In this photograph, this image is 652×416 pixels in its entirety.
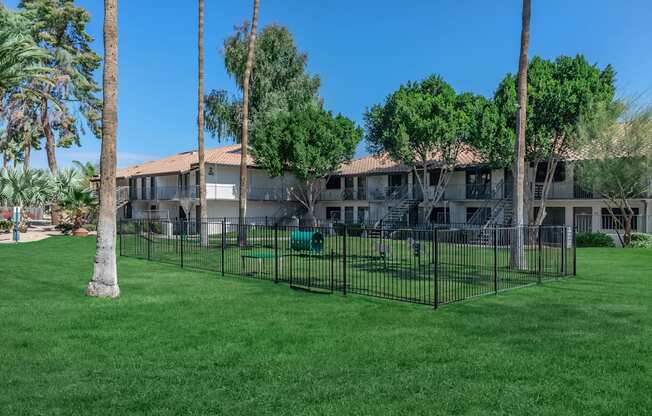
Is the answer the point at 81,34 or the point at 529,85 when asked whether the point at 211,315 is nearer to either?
the point at 529,85

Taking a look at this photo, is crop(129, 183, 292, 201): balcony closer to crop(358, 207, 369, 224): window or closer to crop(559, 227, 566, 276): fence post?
crop(358, 207, 369, 224): window

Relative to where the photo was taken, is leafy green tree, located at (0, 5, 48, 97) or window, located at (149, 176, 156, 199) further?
window, located at (149, 176, 156, 199)

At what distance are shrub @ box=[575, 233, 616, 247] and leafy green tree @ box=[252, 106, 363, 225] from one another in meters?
17.0

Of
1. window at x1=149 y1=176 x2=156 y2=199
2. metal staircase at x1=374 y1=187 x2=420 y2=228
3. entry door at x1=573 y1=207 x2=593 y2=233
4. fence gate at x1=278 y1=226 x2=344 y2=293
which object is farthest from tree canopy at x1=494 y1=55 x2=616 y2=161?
window at x1=149 y1=176 x2=156 y2=199

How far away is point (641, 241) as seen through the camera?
2594 cm

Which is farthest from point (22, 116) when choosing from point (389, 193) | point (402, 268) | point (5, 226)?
point (402, 268)

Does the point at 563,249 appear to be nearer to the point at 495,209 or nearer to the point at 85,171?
the point at 495,209

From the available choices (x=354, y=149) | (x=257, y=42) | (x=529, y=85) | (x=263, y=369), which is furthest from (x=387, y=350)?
(x=257, y=42)

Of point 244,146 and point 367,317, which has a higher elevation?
point 244,146

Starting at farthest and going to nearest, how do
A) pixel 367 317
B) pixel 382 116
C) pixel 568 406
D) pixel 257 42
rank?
pixel 257 42 → pixel 382 116 → pixel 367 317 → pixel 568 406

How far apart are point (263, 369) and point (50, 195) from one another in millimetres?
33575

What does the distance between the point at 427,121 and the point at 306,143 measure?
935cm

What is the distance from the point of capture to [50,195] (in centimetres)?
3450

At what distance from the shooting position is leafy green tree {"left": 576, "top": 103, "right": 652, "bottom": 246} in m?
25.4
